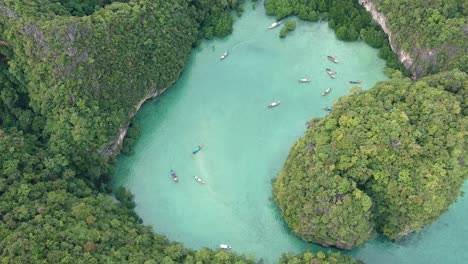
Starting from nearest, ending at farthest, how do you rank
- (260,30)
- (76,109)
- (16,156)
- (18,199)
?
(18,199) < (16,156) < (76,109) < (260,30)

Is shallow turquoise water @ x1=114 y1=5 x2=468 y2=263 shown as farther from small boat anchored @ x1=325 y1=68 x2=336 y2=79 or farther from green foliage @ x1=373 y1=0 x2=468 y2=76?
green foliage @ x1=373 y1=0 x2=468 y2=76

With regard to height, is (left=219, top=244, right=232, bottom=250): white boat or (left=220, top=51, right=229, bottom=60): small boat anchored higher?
(left=220, top=51, right=229, bottom=60): small boat anchored

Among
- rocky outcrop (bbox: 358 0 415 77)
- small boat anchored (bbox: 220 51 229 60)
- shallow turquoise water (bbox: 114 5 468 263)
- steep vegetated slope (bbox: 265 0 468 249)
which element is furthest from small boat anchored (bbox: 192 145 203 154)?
rocky outcrop (bbox: 358 0 415 77)

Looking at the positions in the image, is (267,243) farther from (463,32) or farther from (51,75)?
(463,32)

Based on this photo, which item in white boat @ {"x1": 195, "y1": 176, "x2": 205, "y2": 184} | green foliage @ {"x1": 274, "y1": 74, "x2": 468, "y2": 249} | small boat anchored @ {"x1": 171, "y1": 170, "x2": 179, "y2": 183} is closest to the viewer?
green foliage @ {"x1": 274, "y1": 74, "x2": 468, "y2": 249}

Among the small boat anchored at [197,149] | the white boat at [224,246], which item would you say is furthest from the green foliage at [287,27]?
the white boat at [224,246]

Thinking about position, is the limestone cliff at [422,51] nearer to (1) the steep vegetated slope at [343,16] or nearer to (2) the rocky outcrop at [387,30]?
(2) the rocky outcrop at [387,30]

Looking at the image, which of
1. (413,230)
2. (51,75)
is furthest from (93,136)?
(413,230)
